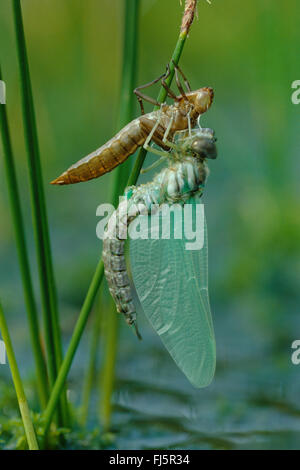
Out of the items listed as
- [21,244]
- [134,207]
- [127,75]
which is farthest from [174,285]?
[127,75]

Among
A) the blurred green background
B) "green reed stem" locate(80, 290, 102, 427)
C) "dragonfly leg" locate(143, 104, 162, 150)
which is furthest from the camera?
the blurred green background

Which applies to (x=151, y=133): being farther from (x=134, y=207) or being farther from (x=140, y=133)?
(x=134, y=207)

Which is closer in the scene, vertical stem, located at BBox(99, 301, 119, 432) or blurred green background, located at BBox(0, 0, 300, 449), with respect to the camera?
vertical stem, located at BBox(99, 301, 119, 432)

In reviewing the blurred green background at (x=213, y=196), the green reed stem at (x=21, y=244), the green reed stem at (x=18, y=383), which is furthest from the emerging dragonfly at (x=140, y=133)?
the blurred green background at (x=213, y=196)

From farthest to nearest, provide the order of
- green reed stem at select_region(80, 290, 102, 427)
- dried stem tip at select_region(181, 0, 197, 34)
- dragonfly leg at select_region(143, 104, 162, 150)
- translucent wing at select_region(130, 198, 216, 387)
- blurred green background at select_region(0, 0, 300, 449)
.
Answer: blurred green background at select_region(0, 0, 300, 449) < green reed stem at select_region(80, 290, 102, 427) < translucent wing at select_region(130, 198, 216, 387) < dragonfly leg at select_region(143, 104, 162, 150) < dried stem tip at select_region(181, 0, 197, 34)

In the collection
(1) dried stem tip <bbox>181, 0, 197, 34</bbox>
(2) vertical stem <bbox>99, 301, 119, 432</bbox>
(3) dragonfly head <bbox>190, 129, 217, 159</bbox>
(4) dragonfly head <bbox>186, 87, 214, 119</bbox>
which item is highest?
(1) dried stem tip <bbox>181, 0, 197, 34</bbox>

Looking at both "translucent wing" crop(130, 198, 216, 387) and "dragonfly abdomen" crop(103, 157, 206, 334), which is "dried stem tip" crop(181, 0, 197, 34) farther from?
"translucent wing" crop(130, 198, 216, 387)

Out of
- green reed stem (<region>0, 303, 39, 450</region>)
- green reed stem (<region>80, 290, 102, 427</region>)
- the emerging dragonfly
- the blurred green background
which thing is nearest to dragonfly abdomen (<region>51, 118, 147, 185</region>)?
the emerging dragonfly

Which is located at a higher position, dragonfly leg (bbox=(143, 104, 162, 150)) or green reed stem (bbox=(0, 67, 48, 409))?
dragonfly leg (bbox=(143, 104, 162, 150))
